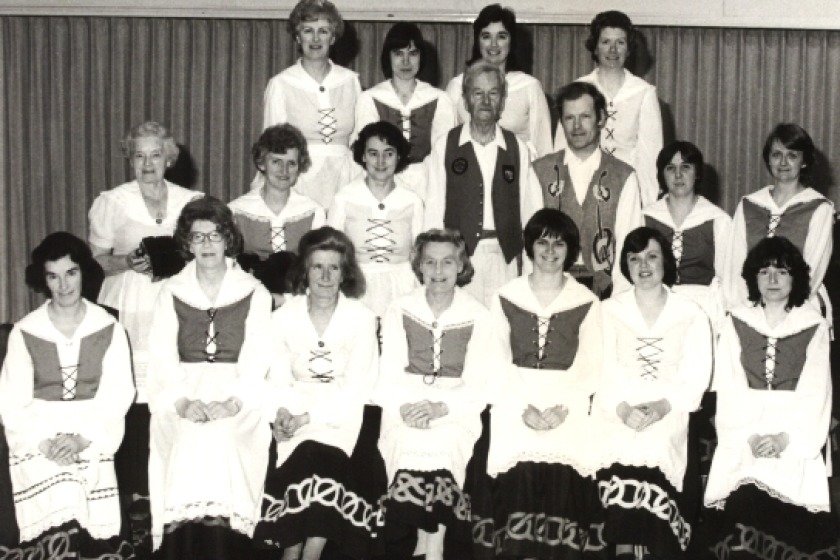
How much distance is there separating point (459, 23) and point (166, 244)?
2852 mm

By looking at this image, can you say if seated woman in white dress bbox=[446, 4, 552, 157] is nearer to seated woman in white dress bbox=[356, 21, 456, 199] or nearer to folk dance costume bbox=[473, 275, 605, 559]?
seated woman in white dress bbox=[356, 21, 456, 199]

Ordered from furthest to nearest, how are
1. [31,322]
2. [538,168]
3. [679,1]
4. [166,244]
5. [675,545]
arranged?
[679,1]
[538,168]
[166,244]
[31,322]
[675,545]

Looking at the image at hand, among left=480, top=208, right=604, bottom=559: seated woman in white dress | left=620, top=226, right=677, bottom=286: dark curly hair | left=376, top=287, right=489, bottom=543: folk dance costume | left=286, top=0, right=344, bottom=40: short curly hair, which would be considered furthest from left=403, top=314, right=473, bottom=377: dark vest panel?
left=286, top=0, right=344, bottom=40: short curly hair

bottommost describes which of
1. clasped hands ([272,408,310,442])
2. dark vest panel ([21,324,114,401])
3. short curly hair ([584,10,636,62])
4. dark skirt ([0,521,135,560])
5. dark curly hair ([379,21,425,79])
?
dark skirt ([0,521,135,560])

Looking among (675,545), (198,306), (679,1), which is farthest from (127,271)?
(679,1)

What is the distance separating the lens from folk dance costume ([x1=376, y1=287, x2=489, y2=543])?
4.37 meters

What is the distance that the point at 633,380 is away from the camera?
4.64m

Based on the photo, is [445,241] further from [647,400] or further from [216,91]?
[216,91]

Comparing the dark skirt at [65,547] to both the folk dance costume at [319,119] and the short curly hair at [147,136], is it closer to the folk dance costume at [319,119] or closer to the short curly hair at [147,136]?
the short curly hair at [147,136]

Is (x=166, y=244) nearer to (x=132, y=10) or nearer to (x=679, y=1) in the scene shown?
(x=132, y=10)

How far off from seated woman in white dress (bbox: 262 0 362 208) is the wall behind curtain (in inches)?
55.6

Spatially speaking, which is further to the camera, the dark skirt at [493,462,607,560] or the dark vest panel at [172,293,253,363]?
the dark vest panel at [172,293,253,363]

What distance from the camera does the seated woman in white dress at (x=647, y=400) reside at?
4.25 metres

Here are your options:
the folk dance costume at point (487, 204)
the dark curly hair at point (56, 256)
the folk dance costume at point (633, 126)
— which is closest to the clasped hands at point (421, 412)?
the folk dance costume at point (487, 204)
